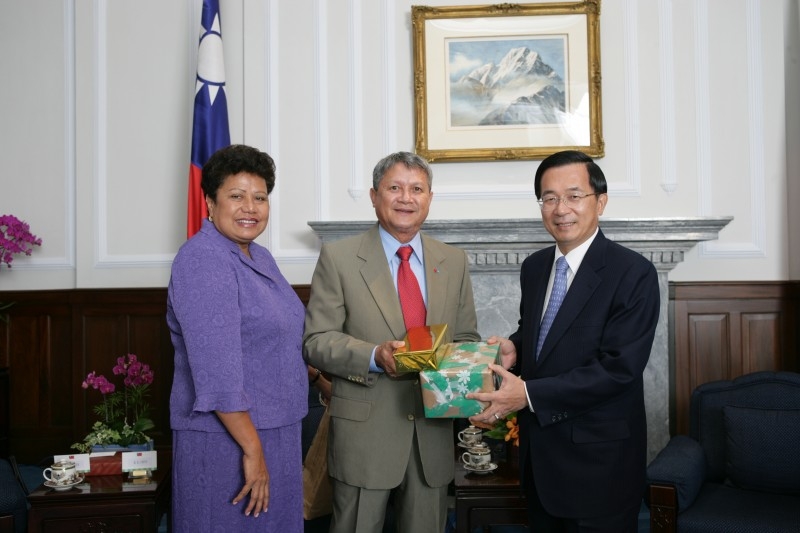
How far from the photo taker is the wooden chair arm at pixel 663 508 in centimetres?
278

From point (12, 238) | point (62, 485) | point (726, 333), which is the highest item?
point (12, 238)

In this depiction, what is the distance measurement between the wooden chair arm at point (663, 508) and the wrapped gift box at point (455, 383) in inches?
49.9

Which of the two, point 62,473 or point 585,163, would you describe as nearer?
point 585,163

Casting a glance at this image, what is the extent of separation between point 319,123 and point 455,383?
2807 mm

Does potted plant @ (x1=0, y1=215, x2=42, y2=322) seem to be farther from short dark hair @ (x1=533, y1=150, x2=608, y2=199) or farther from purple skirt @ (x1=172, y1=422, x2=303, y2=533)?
short dark hair @ (x1=533, y1=150, x2=608, y2=199)

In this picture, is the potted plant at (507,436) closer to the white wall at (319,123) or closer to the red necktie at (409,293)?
the red necktie at (409,293)

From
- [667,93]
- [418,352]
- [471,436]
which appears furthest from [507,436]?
[667,93]

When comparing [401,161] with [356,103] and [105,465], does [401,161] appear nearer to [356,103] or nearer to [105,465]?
[105,465]

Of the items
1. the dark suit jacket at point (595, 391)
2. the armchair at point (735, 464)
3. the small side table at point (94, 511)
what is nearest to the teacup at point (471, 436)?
the armchair at point (735, 464)

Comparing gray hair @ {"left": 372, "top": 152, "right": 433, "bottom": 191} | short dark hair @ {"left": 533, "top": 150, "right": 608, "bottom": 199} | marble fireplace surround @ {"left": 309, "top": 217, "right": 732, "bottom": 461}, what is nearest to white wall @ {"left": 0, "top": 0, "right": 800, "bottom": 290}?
marble fireplace surround @ {"left": 309, "top": 217, "right": 732, "bottom": 461}

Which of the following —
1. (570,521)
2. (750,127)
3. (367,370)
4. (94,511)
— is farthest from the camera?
(750,127)

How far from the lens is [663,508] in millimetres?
2797

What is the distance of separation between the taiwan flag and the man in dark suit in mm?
2675

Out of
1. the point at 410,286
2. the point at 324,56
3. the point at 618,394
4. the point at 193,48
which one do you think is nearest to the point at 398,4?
the point at 324,56
